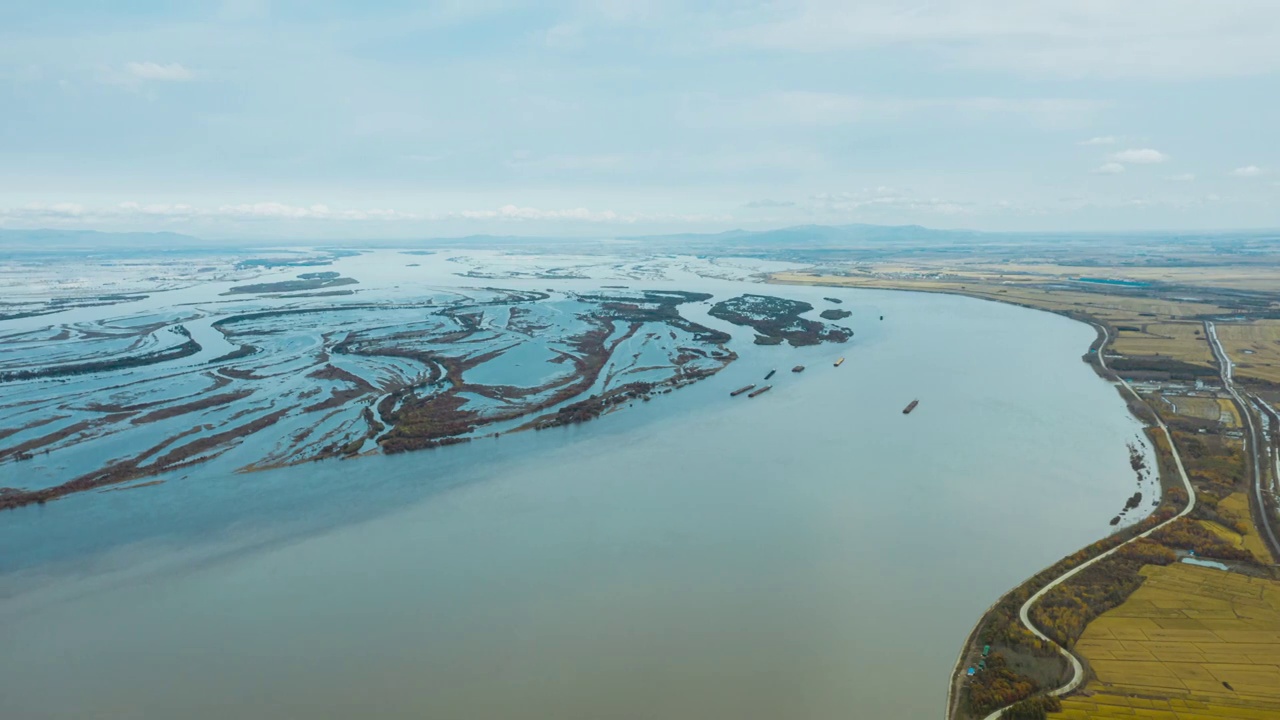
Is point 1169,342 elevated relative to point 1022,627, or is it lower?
elevated

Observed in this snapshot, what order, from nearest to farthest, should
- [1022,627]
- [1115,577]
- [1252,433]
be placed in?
[1022,627] → [1115,577] → [1252,433]

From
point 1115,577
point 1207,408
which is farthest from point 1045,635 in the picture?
point 1207,408

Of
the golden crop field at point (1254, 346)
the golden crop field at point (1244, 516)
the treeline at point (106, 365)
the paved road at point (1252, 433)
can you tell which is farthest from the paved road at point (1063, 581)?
the treeline at point (106, 365)

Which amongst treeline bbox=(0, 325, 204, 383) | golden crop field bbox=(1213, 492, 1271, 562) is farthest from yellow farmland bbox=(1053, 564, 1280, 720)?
treeline bbox=(0, 325, 204, 383)

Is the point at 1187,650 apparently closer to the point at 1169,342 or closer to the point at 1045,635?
the point at 1045,635

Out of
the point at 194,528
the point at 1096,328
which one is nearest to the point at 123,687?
the point at 194,528

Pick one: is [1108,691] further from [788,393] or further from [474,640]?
[788,393]

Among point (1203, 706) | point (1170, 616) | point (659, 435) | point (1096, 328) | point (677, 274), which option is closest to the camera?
point (1203, 706)

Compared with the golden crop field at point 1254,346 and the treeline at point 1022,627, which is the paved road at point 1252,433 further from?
the treeline at point 1022,627
